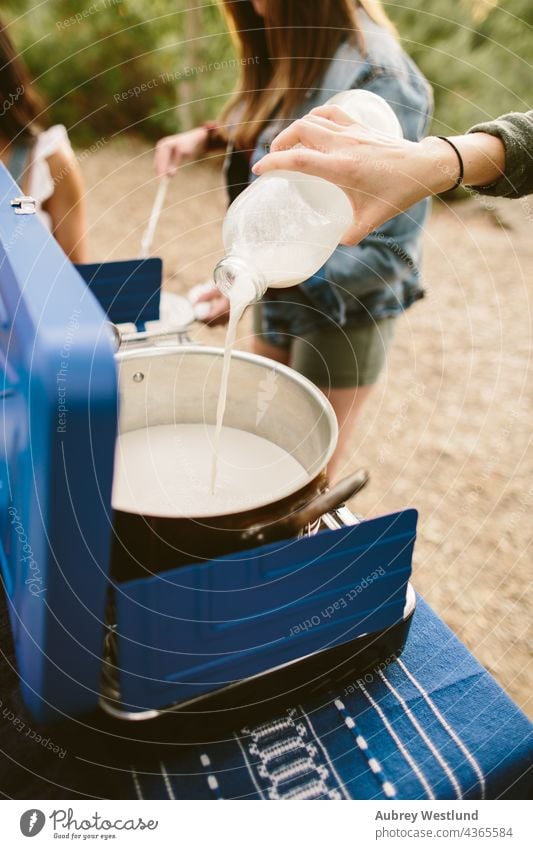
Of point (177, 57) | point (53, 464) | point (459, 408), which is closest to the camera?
point (53, 464)

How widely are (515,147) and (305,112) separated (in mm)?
384

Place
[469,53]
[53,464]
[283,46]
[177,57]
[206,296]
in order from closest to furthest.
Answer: [53,464] → [283,46] → [206,296] → [469,53] → [177,57]

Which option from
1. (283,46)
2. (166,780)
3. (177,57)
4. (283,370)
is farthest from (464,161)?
(177,57)

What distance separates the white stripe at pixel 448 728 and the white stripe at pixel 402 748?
0.04 metres

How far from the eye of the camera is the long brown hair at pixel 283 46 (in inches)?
36.5

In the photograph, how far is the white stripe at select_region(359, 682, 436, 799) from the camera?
54cm

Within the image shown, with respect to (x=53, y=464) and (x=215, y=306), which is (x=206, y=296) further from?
(x=53, y=464)

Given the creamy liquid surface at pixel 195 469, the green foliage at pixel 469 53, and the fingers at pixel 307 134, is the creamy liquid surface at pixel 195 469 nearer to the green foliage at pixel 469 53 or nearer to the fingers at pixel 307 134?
the fingers at pixel 307 134

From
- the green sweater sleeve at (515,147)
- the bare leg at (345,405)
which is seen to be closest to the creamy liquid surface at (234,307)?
the green sweater sleeve at (515,147)

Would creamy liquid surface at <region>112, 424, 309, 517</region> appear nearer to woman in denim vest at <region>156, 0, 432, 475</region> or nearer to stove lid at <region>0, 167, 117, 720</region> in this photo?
stove lid at <region>0, 167, 117, 720</region>

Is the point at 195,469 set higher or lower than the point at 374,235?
lower

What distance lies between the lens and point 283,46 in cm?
95
